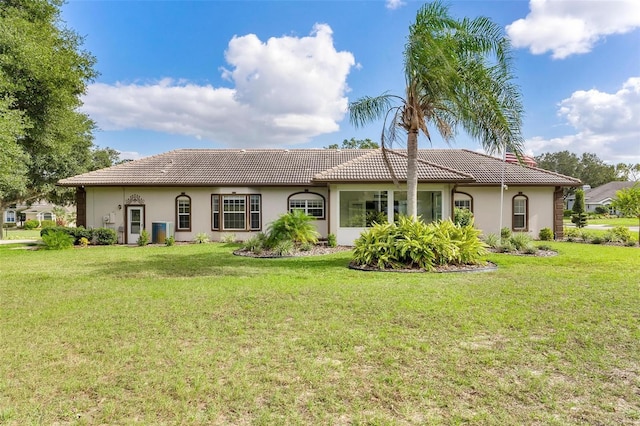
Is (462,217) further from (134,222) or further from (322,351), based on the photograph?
(134,222)

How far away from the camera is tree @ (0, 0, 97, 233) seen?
14133 mm

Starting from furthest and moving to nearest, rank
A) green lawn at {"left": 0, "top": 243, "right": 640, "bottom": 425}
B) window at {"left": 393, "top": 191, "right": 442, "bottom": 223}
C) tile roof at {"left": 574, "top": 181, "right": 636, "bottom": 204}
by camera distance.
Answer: tile roof at {"left": 574, "top": 181, "right": 636, "bottom": 204} < window at {"left": 393, "top": 191, "right": 442, "bottom": 223} < green lawn at {"left": 0, "top": 243, "right": 640, "bottom": 425}

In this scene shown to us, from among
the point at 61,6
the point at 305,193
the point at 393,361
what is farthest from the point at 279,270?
the point at 61,6

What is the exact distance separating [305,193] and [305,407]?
16028mm

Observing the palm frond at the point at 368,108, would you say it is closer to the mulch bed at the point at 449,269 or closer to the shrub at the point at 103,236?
the mulch bed at the point at 449,269

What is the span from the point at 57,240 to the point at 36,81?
679cm

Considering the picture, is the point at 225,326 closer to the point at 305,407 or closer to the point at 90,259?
the point at 305,407

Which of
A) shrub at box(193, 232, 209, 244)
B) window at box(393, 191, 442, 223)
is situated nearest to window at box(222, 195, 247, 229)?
shrub at box(193, 232, 209, 244)

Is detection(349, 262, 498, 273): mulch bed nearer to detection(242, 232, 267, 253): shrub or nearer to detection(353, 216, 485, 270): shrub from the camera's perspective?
detection(353, 216, 485, 270): shrub

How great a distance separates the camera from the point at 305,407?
10.5ft

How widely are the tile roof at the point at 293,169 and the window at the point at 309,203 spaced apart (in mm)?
754

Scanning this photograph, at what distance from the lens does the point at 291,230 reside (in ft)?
46.8

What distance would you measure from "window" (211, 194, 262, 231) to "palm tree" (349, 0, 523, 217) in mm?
9669

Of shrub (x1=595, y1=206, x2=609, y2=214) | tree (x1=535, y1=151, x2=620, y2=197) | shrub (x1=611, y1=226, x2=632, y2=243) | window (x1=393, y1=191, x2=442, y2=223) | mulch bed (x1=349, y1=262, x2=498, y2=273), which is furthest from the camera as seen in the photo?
tree (x1=535, y1=151, x2=620, y2=197)
